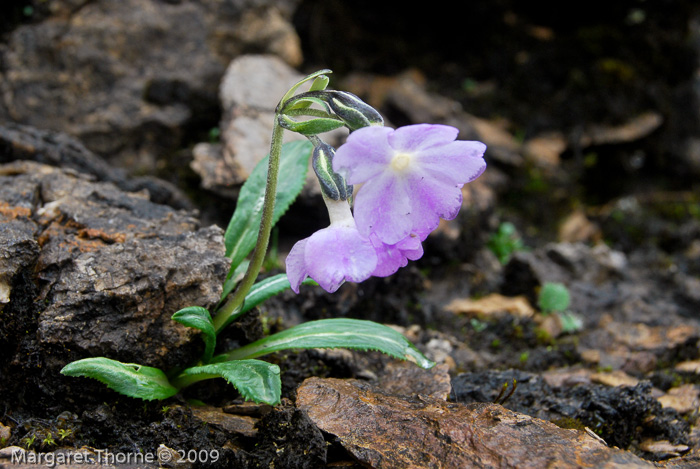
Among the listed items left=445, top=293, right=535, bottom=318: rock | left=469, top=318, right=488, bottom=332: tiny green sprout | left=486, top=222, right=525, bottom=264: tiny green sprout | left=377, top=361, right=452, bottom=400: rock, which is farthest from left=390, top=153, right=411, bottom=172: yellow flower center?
left=486, top=222, right=525, bottom=264: tiny green sprout

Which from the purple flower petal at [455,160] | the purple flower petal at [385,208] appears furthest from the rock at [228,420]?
the purple flower petal at [455,160]

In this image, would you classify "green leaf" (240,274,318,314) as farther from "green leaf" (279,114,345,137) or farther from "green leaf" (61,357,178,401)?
"green leaf" (279,114,345,137)

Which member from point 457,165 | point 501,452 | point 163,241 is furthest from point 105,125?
point 501,452

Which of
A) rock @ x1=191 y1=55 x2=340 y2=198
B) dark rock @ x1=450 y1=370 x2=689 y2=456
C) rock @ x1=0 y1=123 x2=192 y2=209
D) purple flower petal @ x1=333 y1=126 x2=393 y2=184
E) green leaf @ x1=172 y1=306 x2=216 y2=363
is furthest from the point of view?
rock @ x1=191 y1=55 x2=340 y2=198

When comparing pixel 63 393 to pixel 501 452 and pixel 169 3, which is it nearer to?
pixel 501 452

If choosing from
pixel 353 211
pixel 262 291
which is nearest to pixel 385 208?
pixel 353 211
